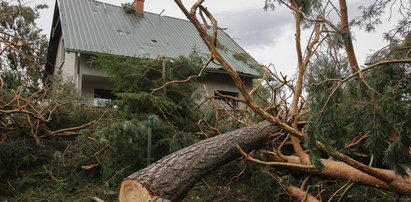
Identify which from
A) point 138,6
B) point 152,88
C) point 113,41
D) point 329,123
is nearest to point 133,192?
point 329,123

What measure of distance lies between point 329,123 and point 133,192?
185 centimetres

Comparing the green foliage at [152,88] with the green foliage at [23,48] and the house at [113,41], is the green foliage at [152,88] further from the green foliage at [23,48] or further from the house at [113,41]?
the house at [113,41]

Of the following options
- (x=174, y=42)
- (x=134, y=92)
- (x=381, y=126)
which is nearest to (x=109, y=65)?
(x=134, y=92)

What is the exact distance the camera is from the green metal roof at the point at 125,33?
10133 mm

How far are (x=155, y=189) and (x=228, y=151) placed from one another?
45.6 inches

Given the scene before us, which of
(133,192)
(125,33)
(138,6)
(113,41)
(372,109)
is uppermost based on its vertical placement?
(138,6)

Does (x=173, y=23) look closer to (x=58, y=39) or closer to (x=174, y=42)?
(x=174, y=42)

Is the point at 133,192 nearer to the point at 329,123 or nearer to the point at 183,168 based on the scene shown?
the point at 183,168

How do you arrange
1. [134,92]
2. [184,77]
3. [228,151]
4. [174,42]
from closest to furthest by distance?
[228,151] < [134,92] < [184,77] < [174,42]

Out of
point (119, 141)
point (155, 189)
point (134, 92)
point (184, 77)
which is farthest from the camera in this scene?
point (184, 77)

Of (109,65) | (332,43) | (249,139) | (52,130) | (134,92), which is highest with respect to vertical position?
(332,43)

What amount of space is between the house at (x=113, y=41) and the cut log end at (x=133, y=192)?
233 inches

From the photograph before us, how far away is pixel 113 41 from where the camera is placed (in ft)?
35.3

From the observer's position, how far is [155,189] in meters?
3.15
